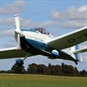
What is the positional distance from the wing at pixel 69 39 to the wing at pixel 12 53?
3.37 meters

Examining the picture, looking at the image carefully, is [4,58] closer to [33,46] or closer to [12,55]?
[12,55]

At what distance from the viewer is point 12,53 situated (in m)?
32.7

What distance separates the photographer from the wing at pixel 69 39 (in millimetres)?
27797

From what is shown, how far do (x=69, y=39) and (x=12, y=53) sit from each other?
6318 millimetres

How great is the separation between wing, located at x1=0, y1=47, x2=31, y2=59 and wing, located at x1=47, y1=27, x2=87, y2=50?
3.37m

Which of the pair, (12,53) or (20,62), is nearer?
(20,62)

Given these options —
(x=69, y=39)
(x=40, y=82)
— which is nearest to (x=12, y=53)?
(x=40, y=82)

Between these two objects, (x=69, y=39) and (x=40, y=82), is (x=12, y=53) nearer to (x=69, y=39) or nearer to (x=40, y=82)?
(x=40, y=82)

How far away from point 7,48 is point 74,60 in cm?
623

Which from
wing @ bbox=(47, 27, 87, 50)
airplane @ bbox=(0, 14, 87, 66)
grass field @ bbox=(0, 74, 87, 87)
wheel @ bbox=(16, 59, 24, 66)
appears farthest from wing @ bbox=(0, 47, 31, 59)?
wing @ bbox=(47, 27, 87, 50)

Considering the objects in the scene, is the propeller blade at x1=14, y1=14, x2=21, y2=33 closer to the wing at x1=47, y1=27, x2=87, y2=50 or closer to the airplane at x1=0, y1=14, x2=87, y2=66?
the airplane at x1=0, y1=14, x2=87, y2=66

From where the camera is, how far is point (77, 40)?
29078 millimetres

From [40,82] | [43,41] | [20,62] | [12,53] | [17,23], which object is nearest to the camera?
[17,23]

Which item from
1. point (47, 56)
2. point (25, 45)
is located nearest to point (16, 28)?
point (25, 45)
